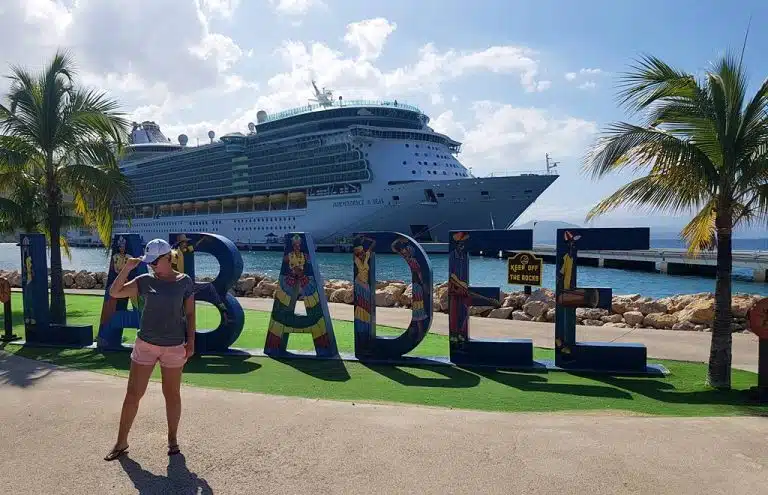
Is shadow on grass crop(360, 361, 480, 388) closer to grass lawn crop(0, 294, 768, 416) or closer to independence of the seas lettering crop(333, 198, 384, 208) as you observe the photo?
grass lawn crop(0, 294, 768, 416)

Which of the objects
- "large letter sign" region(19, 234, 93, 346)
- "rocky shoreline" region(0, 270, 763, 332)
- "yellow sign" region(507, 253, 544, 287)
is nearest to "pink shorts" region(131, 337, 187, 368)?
"large letter sign" region(19, 234, 93, 346)

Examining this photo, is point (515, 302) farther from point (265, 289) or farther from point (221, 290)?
point (265, 289)

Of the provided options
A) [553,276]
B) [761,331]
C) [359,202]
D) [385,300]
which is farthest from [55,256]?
[359,202]

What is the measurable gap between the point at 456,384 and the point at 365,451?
2.45 metres

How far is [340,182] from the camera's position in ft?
163

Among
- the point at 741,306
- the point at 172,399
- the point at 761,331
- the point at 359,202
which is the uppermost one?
the point at 359,202

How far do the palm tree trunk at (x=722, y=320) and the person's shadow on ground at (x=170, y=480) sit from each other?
5.25m

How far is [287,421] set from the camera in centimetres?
475

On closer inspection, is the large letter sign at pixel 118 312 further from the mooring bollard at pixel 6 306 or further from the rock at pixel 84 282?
the rock at pixel 84 282

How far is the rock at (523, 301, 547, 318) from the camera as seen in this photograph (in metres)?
12.0

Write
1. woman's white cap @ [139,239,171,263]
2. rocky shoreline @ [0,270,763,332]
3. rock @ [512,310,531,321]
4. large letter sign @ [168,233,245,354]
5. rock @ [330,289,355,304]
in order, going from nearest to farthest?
woman's white cap @ [139,239,171,263], large letter sign @ [168,233,245,354], rocky shoreline @ [0,270,763,332], rock @ [512,310,531,321], rock @ [330,289,355,304]

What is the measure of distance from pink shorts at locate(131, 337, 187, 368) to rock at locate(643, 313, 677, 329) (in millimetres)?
9591

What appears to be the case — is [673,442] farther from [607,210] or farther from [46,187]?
[46,187]

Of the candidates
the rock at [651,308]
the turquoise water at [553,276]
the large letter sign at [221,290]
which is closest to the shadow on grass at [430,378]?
the large letter sign at [221,290]
